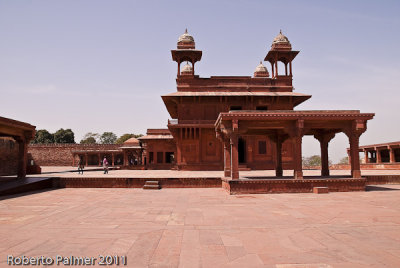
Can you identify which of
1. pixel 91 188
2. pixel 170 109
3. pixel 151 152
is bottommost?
pixel 91 188

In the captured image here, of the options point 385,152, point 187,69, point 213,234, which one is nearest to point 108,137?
point 187,69

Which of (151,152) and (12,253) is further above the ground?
(151,152)

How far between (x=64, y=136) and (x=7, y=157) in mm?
44066

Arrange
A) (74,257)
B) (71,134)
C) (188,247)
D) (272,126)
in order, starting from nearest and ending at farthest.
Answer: (74,257)
(188,247)
(272,126)
(71,134)

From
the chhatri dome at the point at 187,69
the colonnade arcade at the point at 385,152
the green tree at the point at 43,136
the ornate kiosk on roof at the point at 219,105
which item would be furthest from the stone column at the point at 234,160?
the green tree at the point at 43,136

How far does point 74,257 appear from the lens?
3.64 m

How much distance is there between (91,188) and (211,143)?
13.4 metres

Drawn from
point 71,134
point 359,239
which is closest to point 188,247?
point 359,239

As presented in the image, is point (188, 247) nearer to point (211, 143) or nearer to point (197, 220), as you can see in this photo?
point (197, 220)

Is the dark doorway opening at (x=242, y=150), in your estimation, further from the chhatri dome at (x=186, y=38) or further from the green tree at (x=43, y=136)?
the green tree at (x=43, y=136)

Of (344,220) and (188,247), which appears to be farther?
(344,220)

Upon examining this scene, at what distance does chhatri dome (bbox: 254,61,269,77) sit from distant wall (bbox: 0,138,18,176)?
2915 cm

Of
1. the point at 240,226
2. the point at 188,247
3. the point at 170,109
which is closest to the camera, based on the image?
the point at 188,247

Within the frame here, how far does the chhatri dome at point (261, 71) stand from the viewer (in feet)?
116
